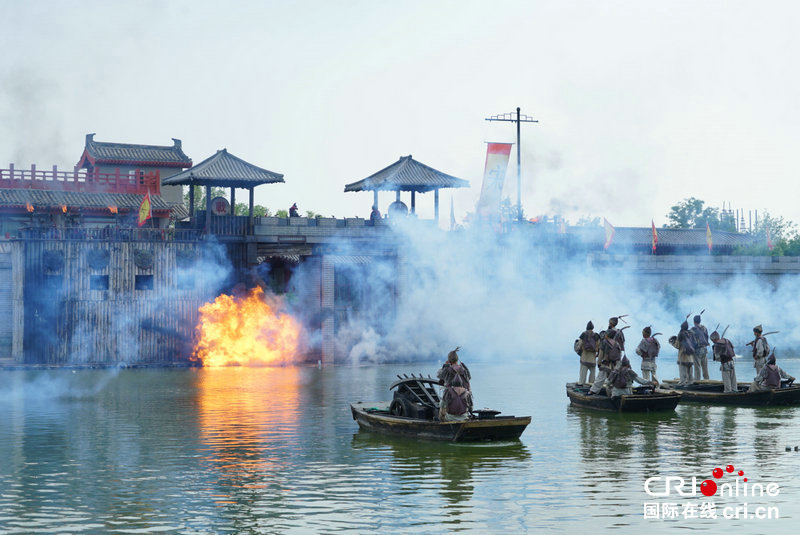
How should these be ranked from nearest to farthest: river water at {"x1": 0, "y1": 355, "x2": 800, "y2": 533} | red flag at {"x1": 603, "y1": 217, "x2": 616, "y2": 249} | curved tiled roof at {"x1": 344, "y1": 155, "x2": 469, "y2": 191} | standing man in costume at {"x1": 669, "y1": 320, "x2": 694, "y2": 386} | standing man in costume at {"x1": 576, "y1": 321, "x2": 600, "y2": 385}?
river water at {"x1": 0, "y1": 355, "x2": 800, "y2": 533} → standing man in costume at {"x1": 669, "y1": 320, "x2": 694, "y2": 386} → standing man in costume at {"x1": 576, "y1": 321, "x2": 600, "y2": 385} → curved tiled roof at {"x1": 344, "y1": 155, "x2": 469, "y2": 191} → red flag at {"x1": 603, "y1": 217, "x2": 616, "y2": 249}

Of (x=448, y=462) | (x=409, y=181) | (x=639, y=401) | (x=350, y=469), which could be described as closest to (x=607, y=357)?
(x=639, y=401)

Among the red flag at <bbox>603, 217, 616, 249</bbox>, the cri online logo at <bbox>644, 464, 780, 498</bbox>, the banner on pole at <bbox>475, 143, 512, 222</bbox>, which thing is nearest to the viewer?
the cri online logo at <bbox>644, 464, 780, 498</bbox>

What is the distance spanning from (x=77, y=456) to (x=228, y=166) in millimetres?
27797

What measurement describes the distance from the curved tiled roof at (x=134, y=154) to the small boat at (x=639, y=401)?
143 ft

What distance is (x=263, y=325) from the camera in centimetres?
4791

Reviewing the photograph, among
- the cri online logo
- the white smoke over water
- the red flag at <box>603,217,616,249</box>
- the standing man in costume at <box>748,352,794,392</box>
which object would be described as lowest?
the cri online logo

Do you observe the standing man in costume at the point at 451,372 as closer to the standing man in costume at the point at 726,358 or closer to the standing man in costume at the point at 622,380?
the standing man in costume at the point at 622,380

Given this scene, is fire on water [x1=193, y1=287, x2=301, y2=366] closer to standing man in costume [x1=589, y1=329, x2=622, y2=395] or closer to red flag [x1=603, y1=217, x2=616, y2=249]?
red flag [x1=603, y1=217, x2=616, y2=249]

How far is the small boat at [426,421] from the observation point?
22297mm

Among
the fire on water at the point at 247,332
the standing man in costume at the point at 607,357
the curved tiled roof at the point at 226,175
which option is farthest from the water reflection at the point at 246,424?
the curved tiled roof at the point at 226,175

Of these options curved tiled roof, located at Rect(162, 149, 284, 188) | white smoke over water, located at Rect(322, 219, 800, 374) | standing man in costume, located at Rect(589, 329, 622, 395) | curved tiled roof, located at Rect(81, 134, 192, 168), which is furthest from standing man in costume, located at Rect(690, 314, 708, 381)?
curved tiled roof, located at Rect(81, 134, 192, 168)

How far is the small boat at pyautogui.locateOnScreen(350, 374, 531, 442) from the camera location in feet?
73.2

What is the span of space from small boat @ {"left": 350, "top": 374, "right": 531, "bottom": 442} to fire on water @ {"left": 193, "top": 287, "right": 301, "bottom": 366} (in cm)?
2264

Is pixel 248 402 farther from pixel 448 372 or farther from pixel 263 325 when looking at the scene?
pixel 263 325
